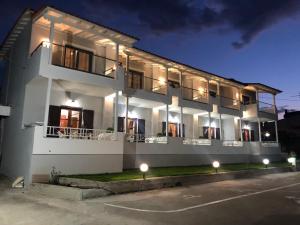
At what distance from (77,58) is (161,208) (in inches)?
461

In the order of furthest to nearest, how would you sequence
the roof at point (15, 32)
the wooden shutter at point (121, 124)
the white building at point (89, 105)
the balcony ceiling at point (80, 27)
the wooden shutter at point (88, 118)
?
1. the wooden shutter at point (121, 124)
2. the wooden shutter at point (88, 118)
3. the roof at point (15, 32)
4. the balcony ceiling at point (80, 27)
5. the white building at point (89, 105)

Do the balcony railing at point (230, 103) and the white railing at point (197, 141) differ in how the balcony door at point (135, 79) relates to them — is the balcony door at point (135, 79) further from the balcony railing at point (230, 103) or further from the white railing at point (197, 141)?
the balcony railing at point (230, 103)

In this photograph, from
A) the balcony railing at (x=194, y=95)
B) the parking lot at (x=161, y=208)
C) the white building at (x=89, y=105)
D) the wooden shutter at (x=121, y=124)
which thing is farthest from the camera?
the balcony railing at (x=194, y=95)

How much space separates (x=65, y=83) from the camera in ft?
52.4

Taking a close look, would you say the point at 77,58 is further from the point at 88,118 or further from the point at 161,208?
the point at 161,208

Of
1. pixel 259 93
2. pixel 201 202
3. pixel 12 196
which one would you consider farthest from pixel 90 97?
pixel 259 93

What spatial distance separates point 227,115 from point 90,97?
14307 mm

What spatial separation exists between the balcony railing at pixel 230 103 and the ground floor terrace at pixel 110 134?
50.6 inches

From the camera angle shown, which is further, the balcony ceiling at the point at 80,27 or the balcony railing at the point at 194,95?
the balcony railing at the point at 194,95

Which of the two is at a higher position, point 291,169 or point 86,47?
point 86,47

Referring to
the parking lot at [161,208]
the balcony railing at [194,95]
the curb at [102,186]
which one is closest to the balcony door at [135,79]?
the balcony railing at [194,95]

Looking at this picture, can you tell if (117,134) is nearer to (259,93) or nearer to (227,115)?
(227,115)

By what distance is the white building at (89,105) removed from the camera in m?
14.0

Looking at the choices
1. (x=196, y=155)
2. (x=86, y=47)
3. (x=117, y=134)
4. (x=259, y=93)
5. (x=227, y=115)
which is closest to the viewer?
(x=117, y=134)
